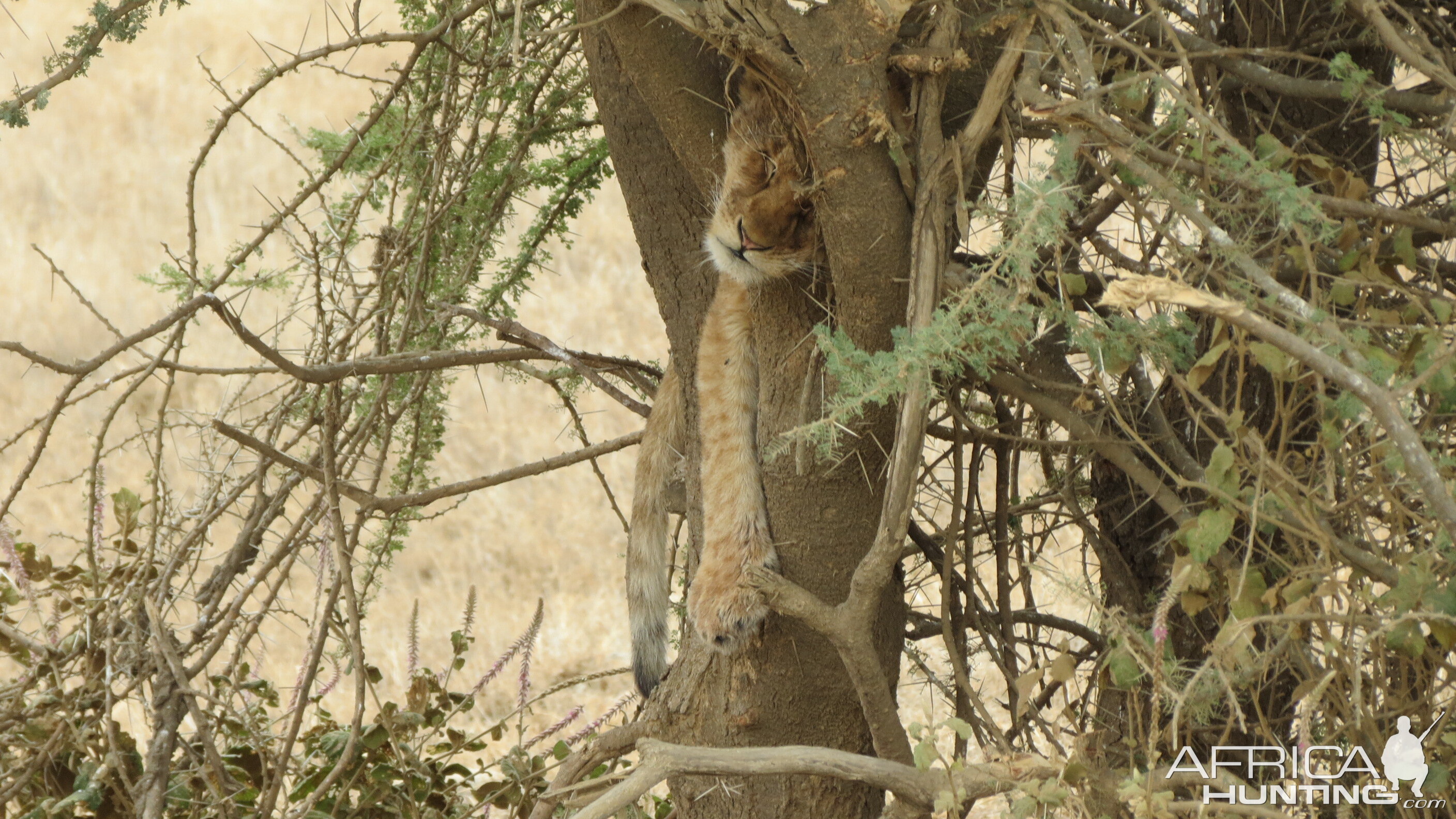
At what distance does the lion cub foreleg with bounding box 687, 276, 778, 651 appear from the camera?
1.82 meters

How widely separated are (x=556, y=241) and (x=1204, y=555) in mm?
5847

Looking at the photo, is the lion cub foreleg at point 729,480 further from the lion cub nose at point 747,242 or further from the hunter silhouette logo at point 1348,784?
the hunter silhouette logo at point 1348,784

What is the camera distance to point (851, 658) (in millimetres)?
1543

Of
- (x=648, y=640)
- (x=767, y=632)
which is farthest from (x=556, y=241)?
(x=767, y=632)

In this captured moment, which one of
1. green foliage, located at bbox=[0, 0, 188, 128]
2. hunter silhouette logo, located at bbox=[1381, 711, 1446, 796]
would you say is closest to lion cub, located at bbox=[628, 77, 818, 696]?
hunter silhouette logo, located at bbox=[1381, 711, 1446, 796]

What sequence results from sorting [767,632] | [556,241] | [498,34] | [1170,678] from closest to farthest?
[1170,678] → [767,632] → [498,34] → [556,241]

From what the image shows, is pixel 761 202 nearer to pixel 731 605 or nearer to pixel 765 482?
pixel 765 482

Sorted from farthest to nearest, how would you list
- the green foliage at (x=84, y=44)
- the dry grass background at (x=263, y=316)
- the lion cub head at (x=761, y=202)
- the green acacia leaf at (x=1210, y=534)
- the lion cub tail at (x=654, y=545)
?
the dry grass background at (x=263, y=316) < the lion cub tail at (x=654, y=545) < the green foliage at (x=84, y=44) < the lion cub head at (x=761, y=202) < the green acacia leaf at (x=1210, y=534)

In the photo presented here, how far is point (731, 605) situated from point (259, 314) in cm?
499

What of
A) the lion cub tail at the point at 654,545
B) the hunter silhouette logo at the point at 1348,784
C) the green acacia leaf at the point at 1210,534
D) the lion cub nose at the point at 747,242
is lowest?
the hunter silhouette logo at the point at 1348,784

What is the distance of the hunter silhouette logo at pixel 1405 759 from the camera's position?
51.1 inches

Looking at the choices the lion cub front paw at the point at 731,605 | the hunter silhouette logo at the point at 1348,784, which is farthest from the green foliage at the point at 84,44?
the hunter silhouette logo at the point at 1348,784

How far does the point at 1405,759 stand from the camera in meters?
1.31

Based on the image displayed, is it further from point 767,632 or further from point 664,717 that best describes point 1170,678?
point 664,717
